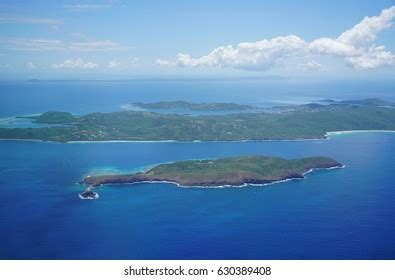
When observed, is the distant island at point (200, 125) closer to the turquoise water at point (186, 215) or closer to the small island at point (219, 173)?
the turquoise water at point (186, 215)

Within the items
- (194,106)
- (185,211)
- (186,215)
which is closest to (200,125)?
(194,106)

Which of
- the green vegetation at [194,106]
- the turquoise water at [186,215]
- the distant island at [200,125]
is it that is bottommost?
the turquoise water at [186,215]

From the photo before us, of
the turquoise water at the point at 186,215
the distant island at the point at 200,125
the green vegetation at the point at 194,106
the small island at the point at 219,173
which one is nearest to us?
the turquoise water at the point at 186,215

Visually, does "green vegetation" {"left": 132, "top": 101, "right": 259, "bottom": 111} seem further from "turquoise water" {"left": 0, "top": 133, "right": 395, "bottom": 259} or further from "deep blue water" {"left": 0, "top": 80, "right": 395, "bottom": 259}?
"turquoise water" {"left": 0, "top": 133, "right": 395, "bottom": 259}

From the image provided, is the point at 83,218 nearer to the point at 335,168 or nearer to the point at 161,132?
the point at 335,168

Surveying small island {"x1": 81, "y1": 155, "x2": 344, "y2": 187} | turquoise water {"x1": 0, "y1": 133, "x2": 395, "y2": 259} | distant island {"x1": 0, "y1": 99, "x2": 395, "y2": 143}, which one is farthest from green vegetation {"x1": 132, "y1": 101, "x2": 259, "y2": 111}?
small island {"x1": 81, "y1": 155, "x2": 344, "y2": 187}

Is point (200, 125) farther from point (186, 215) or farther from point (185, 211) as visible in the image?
point (186, 215)

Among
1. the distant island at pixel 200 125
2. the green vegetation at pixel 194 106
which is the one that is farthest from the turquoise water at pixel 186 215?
the green vegetation at pixel 194 106
